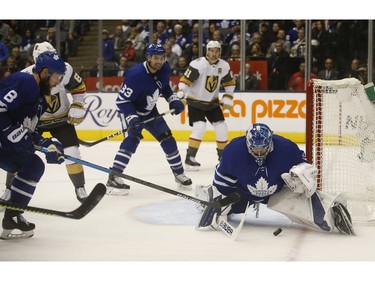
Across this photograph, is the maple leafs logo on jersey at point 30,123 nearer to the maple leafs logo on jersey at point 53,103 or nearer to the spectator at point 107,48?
the maple leafs logo on jersey at point 53,103

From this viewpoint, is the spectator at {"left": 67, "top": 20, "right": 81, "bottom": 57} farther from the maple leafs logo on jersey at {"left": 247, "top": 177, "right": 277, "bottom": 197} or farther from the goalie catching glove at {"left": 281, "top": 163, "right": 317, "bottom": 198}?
the goalie catching glove at {"left": 281, "top": 163, "right": 317, "bottom": 198}

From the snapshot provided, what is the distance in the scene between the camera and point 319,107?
4750mm

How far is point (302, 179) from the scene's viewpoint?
404 centimetres

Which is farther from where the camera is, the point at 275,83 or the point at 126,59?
the point at 126,59

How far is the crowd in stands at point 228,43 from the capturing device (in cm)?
864

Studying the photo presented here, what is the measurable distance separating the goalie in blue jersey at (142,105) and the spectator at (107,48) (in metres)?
3.78

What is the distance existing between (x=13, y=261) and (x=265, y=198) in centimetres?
133

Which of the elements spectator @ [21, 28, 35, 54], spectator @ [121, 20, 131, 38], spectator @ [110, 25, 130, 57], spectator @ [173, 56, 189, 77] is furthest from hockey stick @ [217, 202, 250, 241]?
spectator @ [21, 28, 35, 54]

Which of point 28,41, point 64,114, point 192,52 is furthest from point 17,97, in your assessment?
point 28,41

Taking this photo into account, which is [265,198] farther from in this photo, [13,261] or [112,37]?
[112,37]

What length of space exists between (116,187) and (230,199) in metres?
1.47

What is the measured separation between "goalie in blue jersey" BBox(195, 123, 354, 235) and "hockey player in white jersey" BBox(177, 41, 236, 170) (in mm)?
2500

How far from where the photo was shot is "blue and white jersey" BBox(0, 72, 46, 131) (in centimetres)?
372

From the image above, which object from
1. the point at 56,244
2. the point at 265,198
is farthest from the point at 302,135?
the point at 56,244
